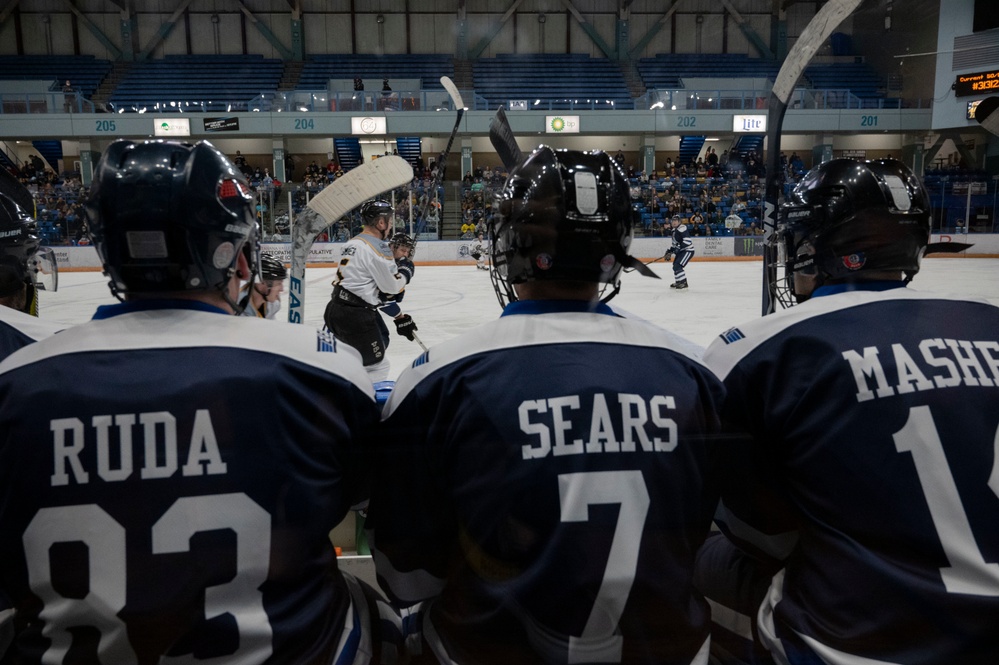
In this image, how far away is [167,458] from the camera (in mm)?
938

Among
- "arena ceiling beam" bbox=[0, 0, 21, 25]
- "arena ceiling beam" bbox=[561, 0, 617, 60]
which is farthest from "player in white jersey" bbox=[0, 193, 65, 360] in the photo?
"arena ceiling beam" bbox=[561, 0, 617, 60]

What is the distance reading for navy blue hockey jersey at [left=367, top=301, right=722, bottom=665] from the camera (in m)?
1.00

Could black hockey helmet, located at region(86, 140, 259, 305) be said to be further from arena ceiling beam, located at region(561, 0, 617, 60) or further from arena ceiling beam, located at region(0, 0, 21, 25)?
arena ceiling beam, located at region(561, 0, 617, 60)

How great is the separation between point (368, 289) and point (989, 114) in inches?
141

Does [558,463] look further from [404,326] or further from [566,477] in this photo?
[404,326]

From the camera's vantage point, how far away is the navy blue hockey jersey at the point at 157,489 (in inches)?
36.6

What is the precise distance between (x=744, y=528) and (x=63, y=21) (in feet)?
14.7

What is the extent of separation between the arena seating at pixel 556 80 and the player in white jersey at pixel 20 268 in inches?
137

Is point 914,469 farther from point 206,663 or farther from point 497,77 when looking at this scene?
point 497,77

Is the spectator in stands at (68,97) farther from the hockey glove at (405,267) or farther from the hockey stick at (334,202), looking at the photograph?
the hockey stick at (334,202)

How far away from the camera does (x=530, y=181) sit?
125cm

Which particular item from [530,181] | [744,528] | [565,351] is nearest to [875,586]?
[744,528]

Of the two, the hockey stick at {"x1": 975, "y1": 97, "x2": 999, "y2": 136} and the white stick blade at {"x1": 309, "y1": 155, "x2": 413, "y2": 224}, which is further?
the white stick blade at {"x1": 309, "y1": 155, "x2": 413, "y2": 224}

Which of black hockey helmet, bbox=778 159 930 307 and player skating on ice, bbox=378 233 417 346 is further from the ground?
black hockey helmet, bbox=778 159 930 307
